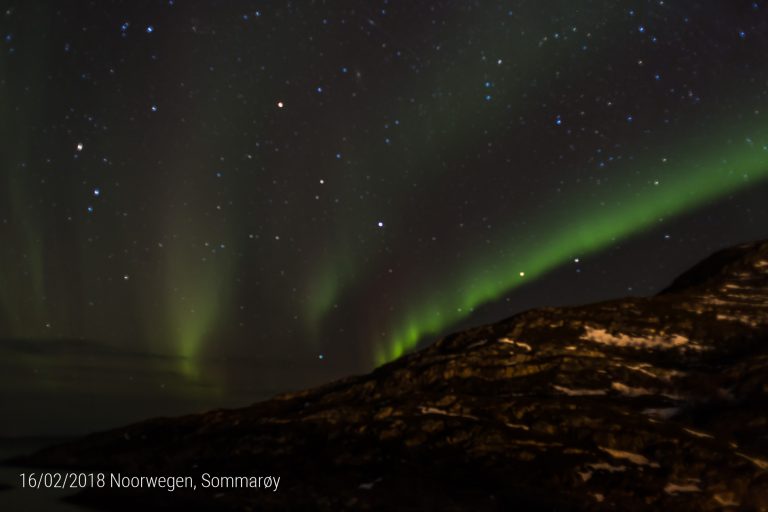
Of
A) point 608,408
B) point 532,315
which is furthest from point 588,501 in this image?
point 532,315

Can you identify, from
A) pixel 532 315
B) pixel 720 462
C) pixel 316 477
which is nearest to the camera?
pixel 720 462

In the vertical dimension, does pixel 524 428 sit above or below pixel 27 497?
below

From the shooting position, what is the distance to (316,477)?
1852 centimetres

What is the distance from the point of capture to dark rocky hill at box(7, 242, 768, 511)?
1662cm

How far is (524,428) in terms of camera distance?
66.6 feet

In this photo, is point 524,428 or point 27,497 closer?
point 27,497

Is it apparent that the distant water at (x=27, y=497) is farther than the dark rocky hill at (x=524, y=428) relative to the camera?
No

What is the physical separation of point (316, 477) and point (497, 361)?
1114 cm

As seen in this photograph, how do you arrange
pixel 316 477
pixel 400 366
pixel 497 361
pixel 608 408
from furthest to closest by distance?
pixel 400 366 < pixel 497 361 < pixel 608 408 < pixel 316 477

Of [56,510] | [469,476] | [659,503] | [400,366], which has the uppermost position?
[400,366]

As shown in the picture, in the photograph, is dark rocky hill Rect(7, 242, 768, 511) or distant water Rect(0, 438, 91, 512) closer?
distant water Rect(0, 438, 91, 512)

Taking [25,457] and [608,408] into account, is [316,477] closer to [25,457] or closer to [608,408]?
[608,408]

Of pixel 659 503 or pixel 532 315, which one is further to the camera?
pixel 532 315

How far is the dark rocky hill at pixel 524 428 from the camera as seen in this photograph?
16.6 metres
